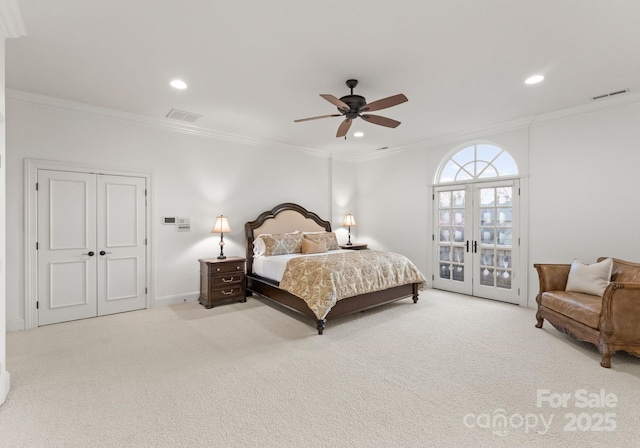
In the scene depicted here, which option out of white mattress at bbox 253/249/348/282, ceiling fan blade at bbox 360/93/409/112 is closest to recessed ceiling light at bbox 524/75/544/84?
ceiling fan blade at bbox 360/93/409/112

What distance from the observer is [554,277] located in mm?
3871

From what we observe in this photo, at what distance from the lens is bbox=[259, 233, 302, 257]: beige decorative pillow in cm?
541

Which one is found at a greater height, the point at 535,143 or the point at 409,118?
the point at 409,118

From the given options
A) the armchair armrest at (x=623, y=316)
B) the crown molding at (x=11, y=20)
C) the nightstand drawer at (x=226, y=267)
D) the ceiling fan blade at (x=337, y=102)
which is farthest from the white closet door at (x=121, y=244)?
the armchair armrest at (x=623, y=316)

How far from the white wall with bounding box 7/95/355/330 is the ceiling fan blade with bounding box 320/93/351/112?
288cm

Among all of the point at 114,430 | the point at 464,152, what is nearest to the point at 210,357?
the point at 114,430

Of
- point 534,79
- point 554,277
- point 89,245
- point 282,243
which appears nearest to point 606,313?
point 554,277

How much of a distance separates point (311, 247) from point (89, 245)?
10.9 ft

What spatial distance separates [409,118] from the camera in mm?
4797

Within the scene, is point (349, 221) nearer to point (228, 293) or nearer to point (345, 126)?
point (228, 293)

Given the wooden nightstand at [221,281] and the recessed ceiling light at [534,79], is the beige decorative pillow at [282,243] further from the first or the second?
the recessed ceiling light at [534,79]

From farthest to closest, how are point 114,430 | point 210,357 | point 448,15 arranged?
1. point 210,357
2. point 448,15
3. point 114,430

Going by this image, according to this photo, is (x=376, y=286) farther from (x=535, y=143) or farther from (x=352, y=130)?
(x=535, y=143)

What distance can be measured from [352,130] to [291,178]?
5.48ft
